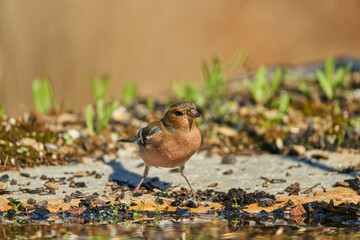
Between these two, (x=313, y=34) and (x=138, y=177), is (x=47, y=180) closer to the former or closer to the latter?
(x=138, y=177)

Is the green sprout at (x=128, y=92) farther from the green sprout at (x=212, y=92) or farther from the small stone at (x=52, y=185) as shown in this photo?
the small stone at (x=52, y=185)

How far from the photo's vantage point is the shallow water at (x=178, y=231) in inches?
140

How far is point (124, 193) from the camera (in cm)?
486

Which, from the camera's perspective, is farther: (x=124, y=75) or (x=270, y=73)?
(x=124, y=75)

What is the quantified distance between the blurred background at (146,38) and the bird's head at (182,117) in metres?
2.41

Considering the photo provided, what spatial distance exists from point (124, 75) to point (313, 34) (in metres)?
6.04

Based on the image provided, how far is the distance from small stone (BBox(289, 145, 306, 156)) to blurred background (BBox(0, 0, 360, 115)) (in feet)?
5.30

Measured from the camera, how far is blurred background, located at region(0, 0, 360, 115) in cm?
859

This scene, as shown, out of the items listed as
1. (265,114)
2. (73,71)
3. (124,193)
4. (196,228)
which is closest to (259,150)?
(265,114)

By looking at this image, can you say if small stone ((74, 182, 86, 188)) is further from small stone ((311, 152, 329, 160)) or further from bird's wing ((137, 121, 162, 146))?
small stone ((311, 152, 329, 160))

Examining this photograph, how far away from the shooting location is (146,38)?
34.3 ft

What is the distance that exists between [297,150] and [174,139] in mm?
2072

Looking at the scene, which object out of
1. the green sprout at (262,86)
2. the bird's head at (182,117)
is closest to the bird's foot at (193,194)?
the bird's head at (182,117)

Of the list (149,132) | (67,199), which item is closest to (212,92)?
(149,132)
